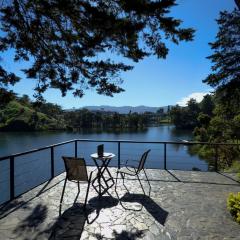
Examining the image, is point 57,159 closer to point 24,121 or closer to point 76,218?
point 76,218

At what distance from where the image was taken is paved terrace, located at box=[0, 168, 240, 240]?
3500mm

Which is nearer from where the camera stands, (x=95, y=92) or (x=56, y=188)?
(x=56, y=188)

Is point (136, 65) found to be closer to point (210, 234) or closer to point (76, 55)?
point (76, 55)

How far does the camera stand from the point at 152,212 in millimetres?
4250

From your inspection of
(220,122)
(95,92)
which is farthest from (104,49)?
(220,122)

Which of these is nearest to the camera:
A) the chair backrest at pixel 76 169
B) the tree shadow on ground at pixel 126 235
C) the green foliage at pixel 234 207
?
the tree shadow on ground at pixel 126 235

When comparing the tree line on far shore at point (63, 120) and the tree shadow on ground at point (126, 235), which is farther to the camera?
the tree line on far shore at point (63, 120)

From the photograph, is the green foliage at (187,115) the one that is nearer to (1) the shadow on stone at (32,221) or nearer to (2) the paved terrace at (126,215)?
(2) the paved terrace at (126,215)

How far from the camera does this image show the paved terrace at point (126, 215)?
3.50 metres

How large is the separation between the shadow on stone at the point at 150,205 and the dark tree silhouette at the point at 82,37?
2.25 metres

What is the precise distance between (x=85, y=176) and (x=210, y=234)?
6.57ft

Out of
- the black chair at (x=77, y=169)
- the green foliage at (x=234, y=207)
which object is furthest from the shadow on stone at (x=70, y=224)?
the green foliage at (x=234, y=207)

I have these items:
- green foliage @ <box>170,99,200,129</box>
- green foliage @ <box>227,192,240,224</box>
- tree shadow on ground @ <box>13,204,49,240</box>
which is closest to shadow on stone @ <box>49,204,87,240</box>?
tree shadow on ground @ <box>13,204,49,240</box>

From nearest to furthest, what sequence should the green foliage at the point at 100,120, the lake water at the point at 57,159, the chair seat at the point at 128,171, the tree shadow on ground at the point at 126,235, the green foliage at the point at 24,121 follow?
1. the tree shadow on ground at the point at 126,235
2. the chair seat at the point at 128,171
3. the lake water at the point at 57,159
4. the green foliage at the point at 24,121
5. the green foliage at the point at 100,120
